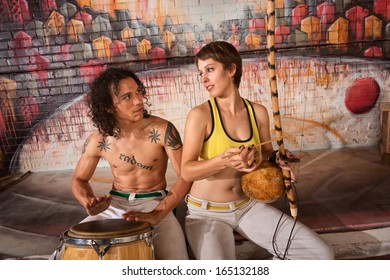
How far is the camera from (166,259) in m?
2.23

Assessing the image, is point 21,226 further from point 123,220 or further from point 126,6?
point 126,6

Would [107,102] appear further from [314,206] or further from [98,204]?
[314,206]

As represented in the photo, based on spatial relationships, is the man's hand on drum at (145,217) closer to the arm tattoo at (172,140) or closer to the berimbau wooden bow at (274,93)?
the arm tattoo at (172,140)

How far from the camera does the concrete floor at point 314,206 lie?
2.51m

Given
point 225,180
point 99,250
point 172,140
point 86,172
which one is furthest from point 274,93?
point 86,172

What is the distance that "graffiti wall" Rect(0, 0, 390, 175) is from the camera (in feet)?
9.21

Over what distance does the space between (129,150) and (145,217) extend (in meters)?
0.48

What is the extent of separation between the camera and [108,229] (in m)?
1.91

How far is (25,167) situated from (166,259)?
1.43 m

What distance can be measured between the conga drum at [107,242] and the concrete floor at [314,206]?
0.76m

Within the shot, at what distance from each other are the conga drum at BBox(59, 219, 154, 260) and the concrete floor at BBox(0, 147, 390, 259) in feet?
2.49

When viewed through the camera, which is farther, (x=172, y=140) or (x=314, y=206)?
(x=314, y=206)

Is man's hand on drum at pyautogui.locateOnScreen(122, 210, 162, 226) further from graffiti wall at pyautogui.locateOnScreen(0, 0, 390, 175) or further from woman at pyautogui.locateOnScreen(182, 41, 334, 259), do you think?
graffiti wall at pyautogui.locateOnScreen(0, 0, 390, 175)

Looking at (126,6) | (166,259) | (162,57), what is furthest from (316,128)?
(126,6)
